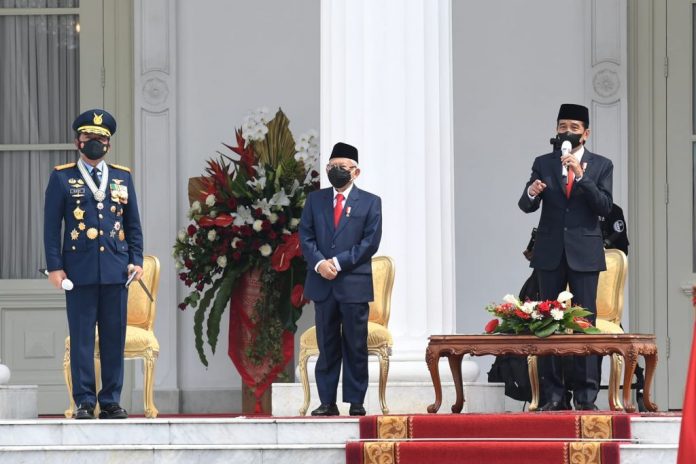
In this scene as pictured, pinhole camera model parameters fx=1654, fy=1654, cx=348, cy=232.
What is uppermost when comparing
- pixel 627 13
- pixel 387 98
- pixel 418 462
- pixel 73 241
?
pixel 627 13

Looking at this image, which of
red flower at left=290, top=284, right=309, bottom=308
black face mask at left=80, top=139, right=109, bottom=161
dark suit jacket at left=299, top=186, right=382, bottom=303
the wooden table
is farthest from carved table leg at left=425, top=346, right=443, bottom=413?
red flower at left=290, top=284, right=309, bottom=308

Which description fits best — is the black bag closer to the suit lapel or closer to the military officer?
the suit lapel

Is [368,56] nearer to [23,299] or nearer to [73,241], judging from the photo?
[73,241]

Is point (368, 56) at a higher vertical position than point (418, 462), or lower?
higher

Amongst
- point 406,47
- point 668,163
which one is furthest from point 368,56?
point 668,163

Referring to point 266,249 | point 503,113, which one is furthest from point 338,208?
point 503,113

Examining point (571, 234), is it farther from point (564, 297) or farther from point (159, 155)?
point (159, 155)

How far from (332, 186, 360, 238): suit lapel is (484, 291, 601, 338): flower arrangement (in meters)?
1.04

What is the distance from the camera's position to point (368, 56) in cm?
1080

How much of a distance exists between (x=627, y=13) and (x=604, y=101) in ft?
2.53

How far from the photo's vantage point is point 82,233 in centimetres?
935

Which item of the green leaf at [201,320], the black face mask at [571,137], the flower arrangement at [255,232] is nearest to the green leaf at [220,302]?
the flower arrangement at [255,232]

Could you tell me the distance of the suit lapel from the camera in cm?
970

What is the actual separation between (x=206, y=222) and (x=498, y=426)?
4.35 meters
